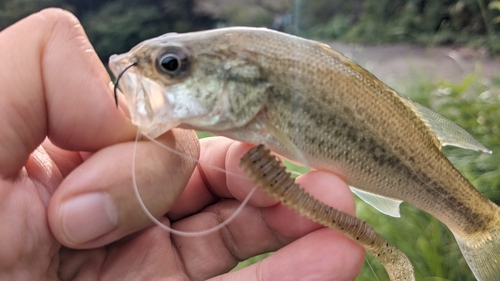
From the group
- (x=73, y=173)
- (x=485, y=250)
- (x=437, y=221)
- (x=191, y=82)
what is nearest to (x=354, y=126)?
(x=191, y=82)

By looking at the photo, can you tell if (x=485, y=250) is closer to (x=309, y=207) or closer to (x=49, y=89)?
(x=309, y=207)

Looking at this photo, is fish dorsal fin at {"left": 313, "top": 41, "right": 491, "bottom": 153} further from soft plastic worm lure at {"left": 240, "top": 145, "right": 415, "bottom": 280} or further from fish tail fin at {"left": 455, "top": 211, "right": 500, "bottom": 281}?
soft plastic worm lure at {"left": 240, "top": 145, "right": 415, "bottom": 280}

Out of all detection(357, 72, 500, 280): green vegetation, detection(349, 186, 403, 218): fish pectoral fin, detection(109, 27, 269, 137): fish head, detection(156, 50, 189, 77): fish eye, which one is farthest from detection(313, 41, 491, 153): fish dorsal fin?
detection(357, 72, 500, 280): green vegetation

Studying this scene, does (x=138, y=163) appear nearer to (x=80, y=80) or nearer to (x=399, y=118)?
(x=80, y=80)

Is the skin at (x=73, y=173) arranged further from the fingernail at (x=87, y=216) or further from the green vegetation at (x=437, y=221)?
the green vegetation at (x=437, y=221)

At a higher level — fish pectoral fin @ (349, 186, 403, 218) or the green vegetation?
Result: fish pectoral fin @ (349, 186, 403, 218)

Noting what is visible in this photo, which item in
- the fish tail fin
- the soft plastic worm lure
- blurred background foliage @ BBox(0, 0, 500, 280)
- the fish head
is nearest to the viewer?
the soft plastic worm lure
